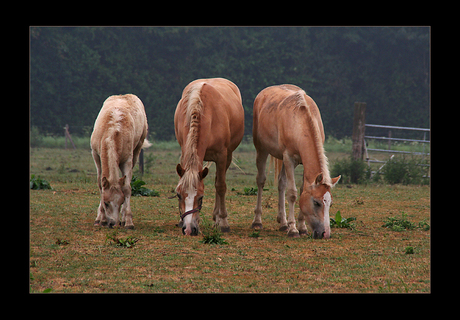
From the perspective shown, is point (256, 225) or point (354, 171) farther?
point (354, 171)

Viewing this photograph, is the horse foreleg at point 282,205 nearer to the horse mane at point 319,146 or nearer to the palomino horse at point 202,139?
the palomino horse at point 202,139

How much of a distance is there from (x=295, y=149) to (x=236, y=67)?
29.4 meters

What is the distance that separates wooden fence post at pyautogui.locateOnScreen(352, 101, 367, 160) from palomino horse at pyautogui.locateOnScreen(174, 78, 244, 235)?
839 cm

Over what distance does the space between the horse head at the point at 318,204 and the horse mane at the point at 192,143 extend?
157 cm

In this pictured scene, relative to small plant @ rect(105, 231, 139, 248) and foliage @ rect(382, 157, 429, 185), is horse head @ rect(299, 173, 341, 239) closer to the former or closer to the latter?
small plant @ rect(105, 231, 139, 248)

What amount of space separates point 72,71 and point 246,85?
40.9 ft

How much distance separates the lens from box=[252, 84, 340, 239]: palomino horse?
661 cm

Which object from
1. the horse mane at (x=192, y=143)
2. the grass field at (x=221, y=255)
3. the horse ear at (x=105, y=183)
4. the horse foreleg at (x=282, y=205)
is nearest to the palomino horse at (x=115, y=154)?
the horse ear at (x=105, y=183)

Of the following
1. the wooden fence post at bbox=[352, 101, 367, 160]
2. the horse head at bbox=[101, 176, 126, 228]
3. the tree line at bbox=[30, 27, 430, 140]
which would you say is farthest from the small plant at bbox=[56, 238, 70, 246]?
the tree line at bbox=[30, 27, 430, 140]

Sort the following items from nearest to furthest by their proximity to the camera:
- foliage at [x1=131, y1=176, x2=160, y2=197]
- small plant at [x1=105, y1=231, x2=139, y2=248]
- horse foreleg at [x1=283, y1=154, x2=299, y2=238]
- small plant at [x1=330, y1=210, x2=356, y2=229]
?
small plant at [x1=105, y1=231, x2=139, y2=248] → horse foreleg at [x1=283, y1=154, x2=299, y2=238] → small plant at [x1=330, y1=210, x2=356, y2=229] → foliage at [x1=131, y1=176, x2=160, y2=197]

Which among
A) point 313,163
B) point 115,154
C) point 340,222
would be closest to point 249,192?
point 340,222

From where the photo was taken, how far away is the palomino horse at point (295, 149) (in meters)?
6.61

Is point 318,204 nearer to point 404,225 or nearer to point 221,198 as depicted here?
point 221,198

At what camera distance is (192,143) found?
6.67 m
